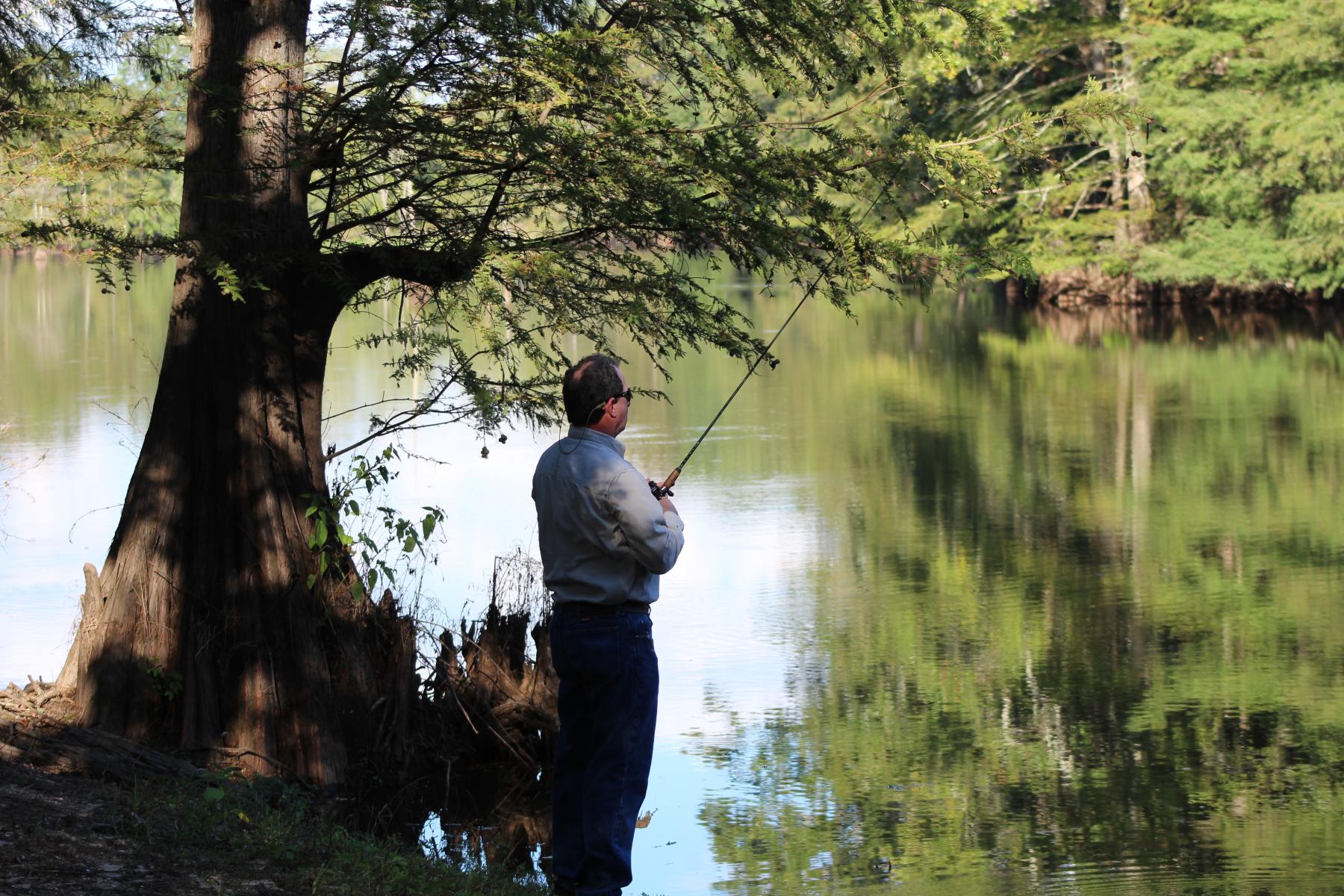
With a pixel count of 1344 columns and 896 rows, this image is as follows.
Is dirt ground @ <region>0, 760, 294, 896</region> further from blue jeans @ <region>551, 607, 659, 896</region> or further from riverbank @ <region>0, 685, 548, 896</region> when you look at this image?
blue jeans @ <region>551, 607, 659, 896</region>

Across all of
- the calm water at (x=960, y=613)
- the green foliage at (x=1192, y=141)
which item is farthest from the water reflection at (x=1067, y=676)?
the green foliage at (x=1192, y=141)

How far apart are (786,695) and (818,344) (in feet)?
85.0

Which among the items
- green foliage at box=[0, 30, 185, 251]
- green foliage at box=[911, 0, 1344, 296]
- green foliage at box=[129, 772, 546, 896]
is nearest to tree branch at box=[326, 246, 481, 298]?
green foliage at box=[0, 30, 185, 251]

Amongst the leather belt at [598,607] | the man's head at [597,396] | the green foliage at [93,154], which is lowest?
the leather belt at [598,607]

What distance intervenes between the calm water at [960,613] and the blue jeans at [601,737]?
1961mm

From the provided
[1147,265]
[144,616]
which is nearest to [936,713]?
[144,616]

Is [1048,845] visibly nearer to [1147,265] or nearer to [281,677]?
[281,677]

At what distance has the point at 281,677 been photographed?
7.07 m

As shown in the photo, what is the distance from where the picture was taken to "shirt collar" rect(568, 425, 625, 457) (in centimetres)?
475

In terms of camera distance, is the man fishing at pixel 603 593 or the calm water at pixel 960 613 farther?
the calm water at pixel 960 613

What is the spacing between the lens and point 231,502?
709cm

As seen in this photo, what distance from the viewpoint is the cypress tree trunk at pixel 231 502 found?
693cm

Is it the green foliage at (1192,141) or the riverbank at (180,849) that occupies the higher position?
the green foliage at (1192,141)

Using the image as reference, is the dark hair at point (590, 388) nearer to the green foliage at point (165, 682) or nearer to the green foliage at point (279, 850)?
the green foliage at point (279, 850)
